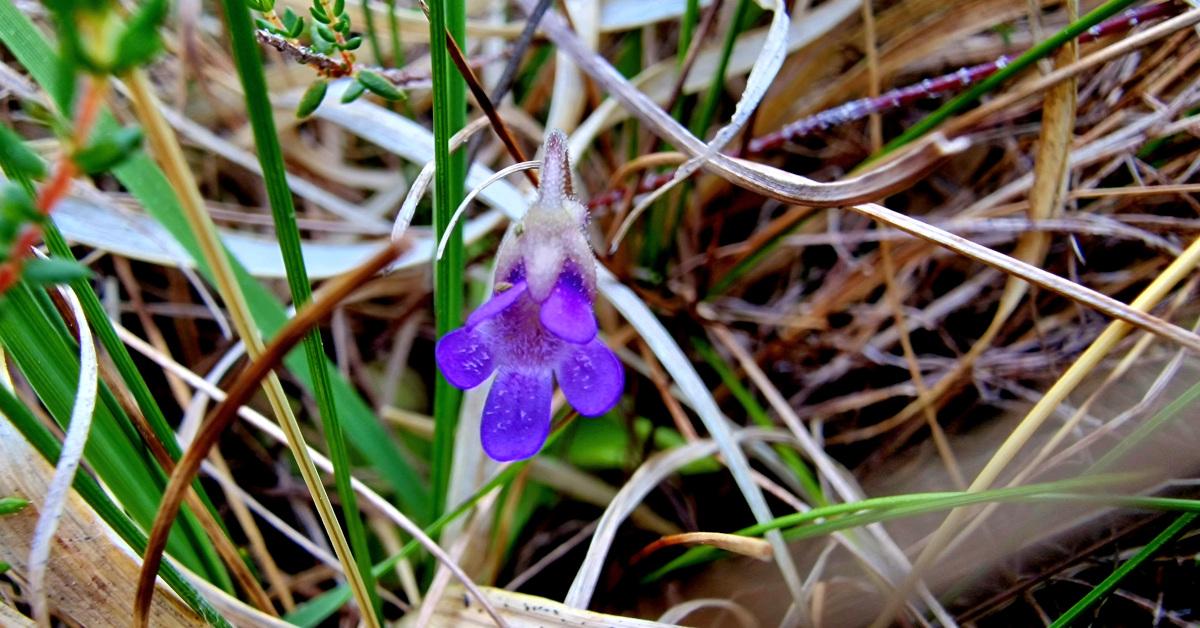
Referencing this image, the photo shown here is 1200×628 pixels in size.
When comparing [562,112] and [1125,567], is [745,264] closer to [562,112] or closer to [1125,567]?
[562,112]

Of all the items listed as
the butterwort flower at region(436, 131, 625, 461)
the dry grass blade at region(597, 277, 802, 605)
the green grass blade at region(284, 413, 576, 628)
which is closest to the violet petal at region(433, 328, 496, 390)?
the butterwort flower at region(436, 131, 625, 461)

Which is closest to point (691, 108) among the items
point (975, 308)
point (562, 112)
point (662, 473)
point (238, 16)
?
point (562, 112)

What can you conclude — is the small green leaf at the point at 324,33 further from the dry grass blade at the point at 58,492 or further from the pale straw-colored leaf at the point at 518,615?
the pale straw-colored leaf at the point at 518,615

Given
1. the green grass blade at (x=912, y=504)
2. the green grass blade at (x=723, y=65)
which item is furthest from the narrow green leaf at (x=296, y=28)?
the green grass blade at (x=912, y=504)

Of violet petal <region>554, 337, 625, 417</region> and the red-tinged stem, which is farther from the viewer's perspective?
the red-tinged stem

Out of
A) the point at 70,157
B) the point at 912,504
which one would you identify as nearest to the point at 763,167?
the point at 912,504

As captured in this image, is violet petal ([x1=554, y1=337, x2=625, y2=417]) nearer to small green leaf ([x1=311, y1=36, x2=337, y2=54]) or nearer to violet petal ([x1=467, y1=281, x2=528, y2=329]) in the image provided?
violet petal ([x1=467, y1=281, x2=528, y2=329])
